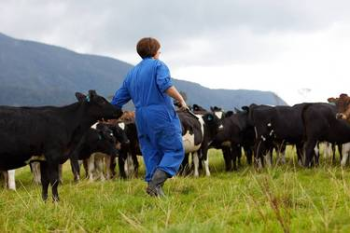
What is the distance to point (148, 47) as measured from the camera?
8188 mm

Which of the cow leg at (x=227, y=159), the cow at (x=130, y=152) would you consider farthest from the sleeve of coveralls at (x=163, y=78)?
the cow leg at (x=227, y=159)

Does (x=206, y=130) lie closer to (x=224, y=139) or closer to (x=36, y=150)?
(x=224, y=139)

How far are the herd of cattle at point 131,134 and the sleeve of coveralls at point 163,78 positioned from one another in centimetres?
176

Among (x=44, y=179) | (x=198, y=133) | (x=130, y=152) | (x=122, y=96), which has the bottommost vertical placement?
(x=130, y=152)

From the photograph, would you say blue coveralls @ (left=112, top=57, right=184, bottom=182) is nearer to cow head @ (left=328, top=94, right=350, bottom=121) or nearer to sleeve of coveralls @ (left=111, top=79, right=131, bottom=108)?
sleeve of coveralls @ (left=111, top=79, right=131, bottom=108)

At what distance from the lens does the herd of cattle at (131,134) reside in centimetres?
822

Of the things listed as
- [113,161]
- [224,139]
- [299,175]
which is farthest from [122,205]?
[224,139]

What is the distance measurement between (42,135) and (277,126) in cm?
774

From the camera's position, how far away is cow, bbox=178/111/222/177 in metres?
13.6

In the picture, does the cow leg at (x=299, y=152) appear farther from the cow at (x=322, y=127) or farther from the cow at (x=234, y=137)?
the cow at (x=322, y=127)

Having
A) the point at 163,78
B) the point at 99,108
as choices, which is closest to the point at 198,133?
the point at 99,108

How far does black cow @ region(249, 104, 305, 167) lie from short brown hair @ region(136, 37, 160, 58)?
6629 mm

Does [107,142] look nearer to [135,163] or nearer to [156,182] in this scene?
[135,163]

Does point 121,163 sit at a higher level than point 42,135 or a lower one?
lower
